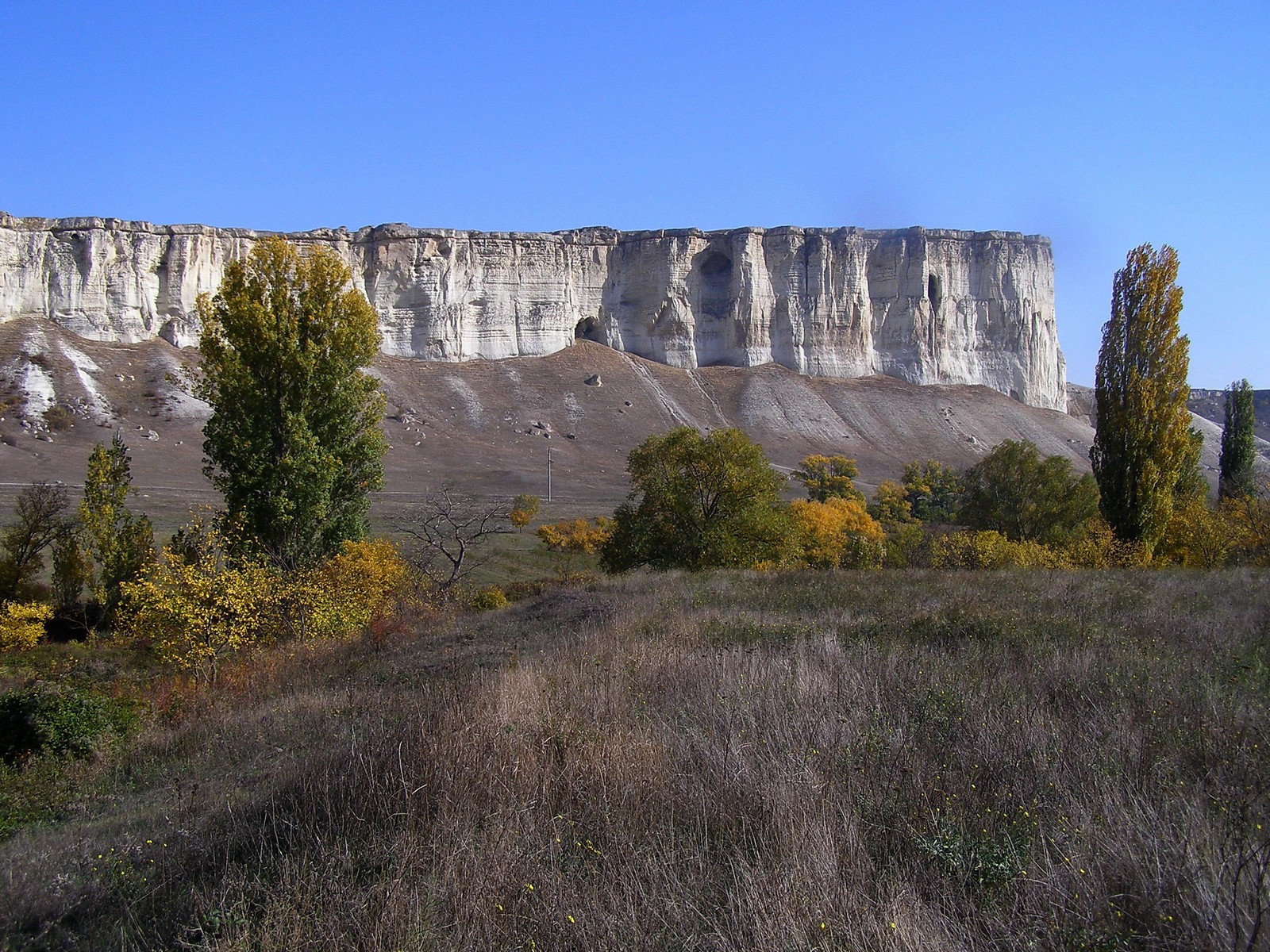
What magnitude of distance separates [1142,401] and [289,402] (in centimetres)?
2112

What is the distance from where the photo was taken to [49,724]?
24.6ft

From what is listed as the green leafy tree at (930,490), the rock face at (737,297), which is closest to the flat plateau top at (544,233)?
the rock face at (737,297)

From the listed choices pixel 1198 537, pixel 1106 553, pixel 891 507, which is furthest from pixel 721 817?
pixel 891 507

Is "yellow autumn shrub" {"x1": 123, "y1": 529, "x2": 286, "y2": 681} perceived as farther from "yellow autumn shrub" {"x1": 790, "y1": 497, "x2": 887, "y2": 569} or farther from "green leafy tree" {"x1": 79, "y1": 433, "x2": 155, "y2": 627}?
"yellow autumn shrub" {"x1": 790, "y1": 497, "x2": 887, "y2": 569}

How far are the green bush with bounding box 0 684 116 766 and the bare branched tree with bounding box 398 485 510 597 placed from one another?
11.5 m

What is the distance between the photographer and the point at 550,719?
4.41m

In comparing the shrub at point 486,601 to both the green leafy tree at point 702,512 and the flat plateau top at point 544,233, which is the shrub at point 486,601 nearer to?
the green leafy tree at point 702,512

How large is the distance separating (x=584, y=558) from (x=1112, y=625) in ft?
97.6

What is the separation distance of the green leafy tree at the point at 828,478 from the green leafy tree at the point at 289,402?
3766cm

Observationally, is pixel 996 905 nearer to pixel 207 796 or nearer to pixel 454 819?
pixel 454 819

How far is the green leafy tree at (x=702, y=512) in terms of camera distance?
23.2 meters

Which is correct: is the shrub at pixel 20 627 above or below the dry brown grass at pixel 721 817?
below

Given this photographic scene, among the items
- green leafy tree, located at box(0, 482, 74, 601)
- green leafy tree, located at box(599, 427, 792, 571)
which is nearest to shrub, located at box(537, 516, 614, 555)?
green leafy tree, located at box(599, 427, 792, 571)

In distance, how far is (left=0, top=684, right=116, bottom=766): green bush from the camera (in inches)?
292
